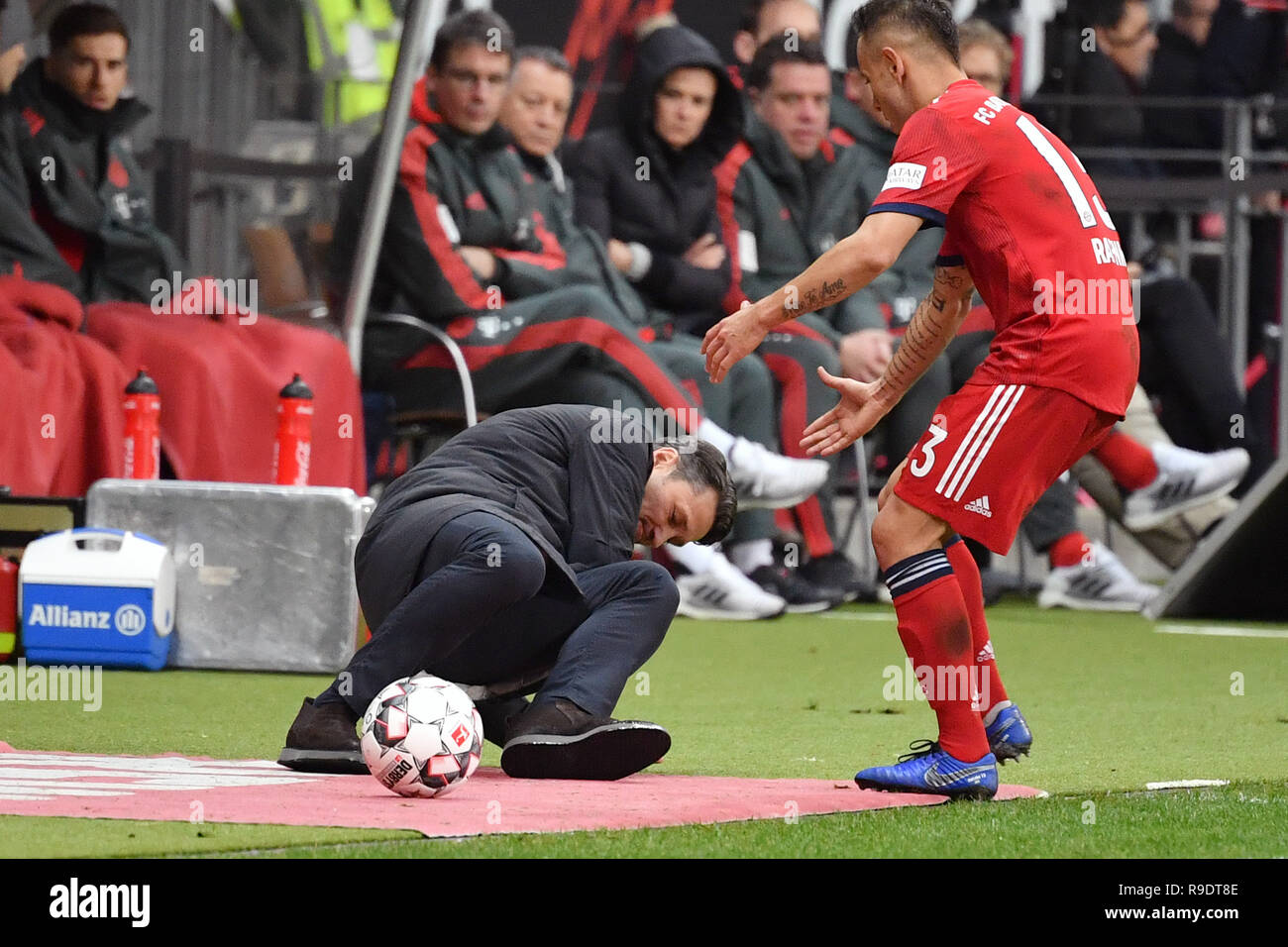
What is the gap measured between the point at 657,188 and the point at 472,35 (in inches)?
55.5

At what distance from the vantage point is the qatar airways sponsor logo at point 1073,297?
470 centimetres

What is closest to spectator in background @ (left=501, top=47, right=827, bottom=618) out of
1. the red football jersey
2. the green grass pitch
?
the green grass pitch

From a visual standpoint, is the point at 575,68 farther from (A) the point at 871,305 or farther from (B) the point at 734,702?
A: (B) the point at 734,702

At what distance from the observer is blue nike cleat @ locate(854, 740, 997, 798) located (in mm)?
4586

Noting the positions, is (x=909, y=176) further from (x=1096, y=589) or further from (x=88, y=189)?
(x=1096, y=589)

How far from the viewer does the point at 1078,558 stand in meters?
11.0

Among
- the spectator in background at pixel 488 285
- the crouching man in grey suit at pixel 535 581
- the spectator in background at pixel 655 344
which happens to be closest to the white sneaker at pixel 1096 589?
the spectator in background at pixel 488 285

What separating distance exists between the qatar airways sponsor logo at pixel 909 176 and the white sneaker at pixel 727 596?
18.1 feet

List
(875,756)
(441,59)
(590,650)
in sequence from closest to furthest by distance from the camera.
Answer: (590,650) < (875,756) < (441,59)

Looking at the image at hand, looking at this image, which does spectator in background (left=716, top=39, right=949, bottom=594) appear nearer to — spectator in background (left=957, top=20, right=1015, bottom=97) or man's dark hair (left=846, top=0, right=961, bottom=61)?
spectator in background (left=957, top=20, right=1015, bottom=97)

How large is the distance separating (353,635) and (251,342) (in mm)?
1934

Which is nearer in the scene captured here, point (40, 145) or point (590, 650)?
point (590, 650)
